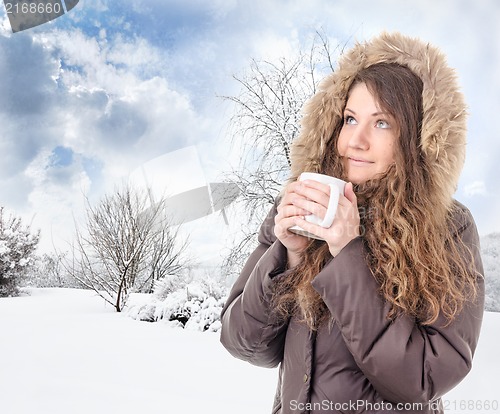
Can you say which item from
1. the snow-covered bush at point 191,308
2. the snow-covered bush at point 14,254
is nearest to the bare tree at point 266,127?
the snow-covered bush at point 191,308

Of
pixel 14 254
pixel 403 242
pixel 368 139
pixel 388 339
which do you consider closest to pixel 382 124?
pixel 368 139

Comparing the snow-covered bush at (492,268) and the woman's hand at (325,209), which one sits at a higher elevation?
the woman's hand at (325,209)

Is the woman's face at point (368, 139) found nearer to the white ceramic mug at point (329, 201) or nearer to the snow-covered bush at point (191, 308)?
the white ceramic mug at point (329, 201)

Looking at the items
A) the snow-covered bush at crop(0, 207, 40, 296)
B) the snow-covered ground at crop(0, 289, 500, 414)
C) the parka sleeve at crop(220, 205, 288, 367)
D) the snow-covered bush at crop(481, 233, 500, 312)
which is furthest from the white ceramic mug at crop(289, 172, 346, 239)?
the snow-covered bush at crop(0, 207, 40, 296)

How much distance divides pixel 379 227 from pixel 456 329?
26 centimetres

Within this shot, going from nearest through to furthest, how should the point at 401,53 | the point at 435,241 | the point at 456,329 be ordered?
the point at 456,329 → the point at 435,241 → the point at 401,53

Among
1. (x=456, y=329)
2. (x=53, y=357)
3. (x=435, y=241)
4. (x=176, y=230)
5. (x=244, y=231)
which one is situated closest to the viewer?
(x=456, y=329)

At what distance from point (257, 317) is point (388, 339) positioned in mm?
337

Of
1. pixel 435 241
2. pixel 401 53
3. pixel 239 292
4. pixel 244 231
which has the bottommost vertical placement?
pixel 244 231

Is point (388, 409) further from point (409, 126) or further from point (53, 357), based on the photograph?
point (53, 357)

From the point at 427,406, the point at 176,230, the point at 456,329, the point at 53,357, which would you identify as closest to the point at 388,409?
the point at 427,406

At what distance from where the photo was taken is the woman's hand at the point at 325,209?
0.96m

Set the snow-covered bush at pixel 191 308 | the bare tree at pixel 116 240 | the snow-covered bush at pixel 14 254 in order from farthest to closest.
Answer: the snow-covered bush at pixel 14 254
the bare tree at pixel 116 240
the snow-covered bush at pixel 191 308

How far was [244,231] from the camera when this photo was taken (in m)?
7.01
